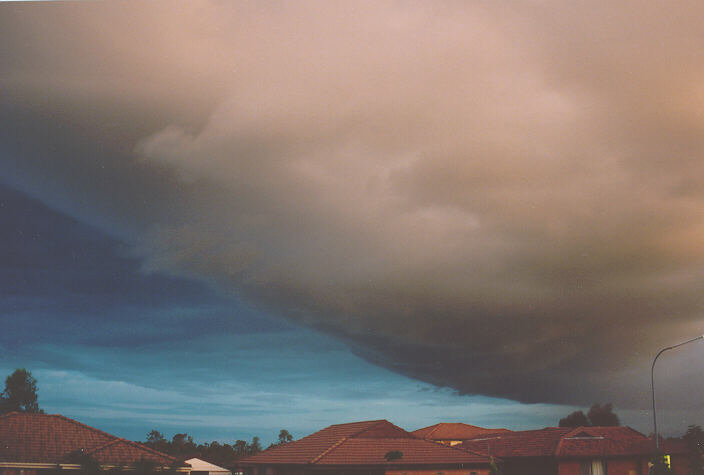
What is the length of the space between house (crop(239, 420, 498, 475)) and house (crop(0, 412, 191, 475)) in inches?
333

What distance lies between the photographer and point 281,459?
5662 centimetres

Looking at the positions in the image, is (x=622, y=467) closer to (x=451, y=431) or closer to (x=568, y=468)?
(x=568, y=468)

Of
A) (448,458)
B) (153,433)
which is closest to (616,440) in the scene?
(448,458)

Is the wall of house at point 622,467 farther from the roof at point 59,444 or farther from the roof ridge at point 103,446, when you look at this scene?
the roof ridge at point 103,446

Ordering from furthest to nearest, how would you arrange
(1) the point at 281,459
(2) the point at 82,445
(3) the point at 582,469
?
(3) the point at 582,469 → (1) the point at 281,459 → (2) the point at 82,445

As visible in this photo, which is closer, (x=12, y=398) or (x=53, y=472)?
(x=53, y=472)

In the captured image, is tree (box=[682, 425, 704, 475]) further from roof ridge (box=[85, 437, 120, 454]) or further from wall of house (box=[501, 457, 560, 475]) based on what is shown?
roof ridge (box=[85, 437, 120, 454])

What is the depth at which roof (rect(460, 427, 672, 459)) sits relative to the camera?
6262 cm

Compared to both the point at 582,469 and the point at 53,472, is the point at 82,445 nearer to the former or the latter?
the point at 53,472

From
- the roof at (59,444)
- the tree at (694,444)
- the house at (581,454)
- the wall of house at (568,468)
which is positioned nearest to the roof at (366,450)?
the roof at (59,444)

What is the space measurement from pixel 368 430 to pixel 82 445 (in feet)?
69.7

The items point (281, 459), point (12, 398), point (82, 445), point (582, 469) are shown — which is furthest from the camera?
point (12, 398)

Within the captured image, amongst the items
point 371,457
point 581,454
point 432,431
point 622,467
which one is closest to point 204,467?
point 432,431

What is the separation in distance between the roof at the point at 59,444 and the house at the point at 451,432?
171 ft
